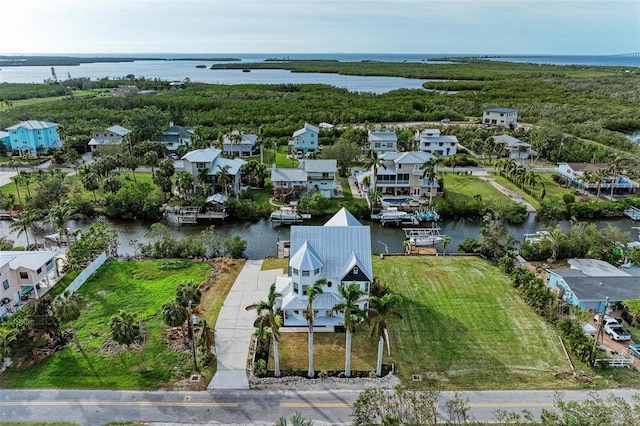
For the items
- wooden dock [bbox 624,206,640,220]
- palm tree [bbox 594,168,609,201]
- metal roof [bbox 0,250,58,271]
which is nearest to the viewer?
metal roof [bbox 0,250,58,271]

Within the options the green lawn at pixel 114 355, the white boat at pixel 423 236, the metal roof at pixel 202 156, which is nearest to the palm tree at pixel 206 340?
the green lawn at pixel 114 355


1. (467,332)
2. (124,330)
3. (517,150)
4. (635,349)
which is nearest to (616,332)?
(635,349)

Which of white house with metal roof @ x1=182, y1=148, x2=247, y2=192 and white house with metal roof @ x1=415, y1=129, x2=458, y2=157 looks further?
white house with metal roof @ x1=415, y1=129, x2=458, y2=157

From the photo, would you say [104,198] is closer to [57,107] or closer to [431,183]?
[431,183]

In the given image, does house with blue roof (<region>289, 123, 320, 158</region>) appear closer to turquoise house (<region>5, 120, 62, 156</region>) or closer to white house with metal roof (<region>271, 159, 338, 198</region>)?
white house with metal roof (<region>271, 159, 338, 198</region>)

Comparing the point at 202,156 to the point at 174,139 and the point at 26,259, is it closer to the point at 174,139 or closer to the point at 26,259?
the point at 26,259

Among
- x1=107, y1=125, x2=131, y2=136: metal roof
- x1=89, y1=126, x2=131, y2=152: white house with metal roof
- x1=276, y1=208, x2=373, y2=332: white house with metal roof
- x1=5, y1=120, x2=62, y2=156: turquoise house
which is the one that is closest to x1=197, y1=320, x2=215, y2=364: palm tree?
x1=276, y1=208, x2=373, y2=332: white house with metal roof

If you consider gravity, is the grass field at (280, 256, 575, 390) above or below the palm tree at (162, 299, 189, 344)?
below
